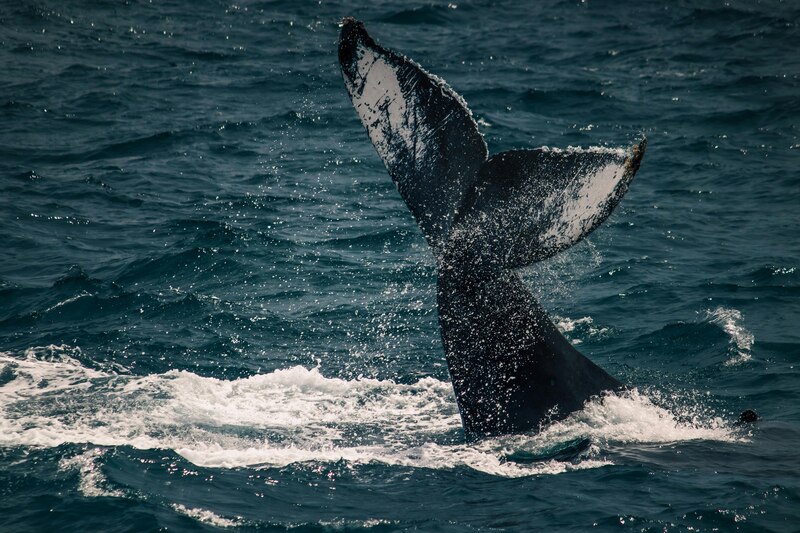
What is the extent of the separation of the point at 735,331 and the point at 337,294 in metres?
5.11

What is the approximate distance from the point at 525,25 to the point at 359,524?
26073 mm

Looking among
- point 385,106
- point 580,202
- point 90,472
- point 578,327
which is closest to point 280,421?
point 90,472

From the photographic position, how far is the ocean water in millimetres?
7441

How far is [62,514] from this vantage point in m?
7.16

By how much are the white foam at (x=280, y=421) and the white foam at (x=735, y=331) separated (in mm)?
2673

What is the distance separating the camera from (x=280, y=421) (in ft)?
29.6

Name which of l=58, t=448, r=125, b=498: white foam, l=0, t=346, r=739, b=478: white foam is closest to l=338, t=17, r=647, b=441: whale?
l=0, t=346, r=739, b=478: white foam

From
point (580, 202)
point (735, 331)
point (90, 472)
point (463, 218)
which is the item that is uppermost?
point (580, 202)

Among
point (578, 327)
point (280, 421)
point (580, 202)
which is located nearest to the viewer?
point (580, 202)

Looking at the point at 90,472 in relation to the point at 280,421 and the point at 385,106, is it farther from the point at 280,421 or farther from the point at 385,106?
the point at 385,106

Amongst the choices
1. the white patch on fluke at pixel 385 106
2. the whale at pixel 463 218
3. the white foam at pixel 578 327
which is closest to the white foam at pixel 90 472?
the whale at pixel 463 218

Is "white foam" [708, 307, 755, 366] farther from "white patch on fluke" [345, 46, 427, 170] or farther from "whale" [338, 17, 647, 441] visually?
"white patch on fluke" [345, 46, 427, 170]

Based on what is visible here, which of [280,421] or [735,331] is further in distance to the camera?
[735,331]

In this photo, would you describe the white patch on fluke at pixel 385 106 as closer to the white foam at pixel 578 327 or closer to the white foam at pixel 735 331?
the white foam at pixel 578 327
